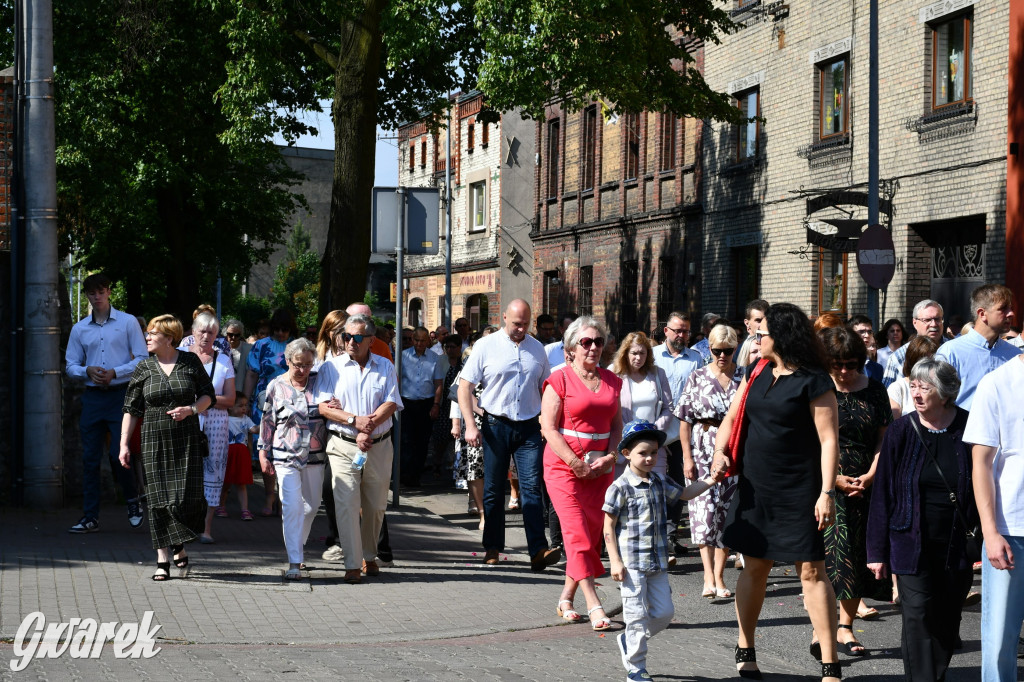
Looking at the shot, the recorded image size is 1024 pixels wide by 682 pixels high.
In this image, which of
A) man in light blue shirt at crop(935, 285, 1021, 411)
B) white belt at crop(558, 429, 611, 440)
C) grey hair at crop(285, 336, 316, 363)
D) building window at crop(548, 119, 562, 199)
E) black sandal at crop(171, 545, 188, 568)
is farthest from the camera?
building window at crop(548, 119, 562, 199)

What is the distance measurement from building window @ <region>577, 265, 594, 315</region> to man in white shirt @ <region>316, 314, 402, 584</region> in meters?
23.7

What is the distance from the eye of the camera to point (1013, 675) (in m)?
5.33

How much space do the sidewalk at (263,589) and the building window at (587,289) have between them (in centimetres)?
2168

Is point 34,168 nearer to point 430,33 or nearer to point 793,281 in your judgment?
point 430,33

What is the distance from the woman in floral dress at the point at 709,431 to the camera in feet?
30.2

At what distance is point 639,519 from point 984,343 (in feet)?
10.9

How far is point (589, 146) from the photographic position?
110 ft

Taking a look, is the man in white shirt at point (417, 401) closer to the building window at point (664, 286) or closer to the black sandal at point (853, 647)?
the black sandal at point (853, 647)

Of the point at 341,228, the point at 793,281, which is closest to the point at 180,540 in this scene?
the point at 341,228

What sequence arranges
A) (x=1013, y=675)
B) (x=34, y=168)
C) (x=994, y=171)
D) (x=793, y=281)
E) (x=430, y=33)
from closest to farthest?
(x=1013, y=675)
(x=34, y=168)
(x=430, y=33)
(x=994, y=171)
(x=793, y=281)

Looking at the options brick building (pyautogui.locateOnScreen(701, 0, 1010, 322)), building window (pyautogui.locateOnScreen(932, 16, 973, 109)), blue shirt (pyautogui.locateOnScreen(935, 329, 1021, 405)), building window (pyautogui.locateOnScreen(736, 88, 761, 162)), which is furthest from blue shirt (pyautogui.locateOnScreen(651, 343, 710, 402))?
building window (pyautogui.locateOnScreen(736, 88, 761, 162))

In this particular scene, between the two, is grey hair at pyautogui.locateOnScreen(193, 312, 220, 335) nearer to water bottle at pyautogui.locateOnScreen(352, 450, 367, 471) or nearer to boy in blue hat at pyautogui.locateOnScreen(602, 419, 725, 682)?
water bottle at pyautogui.locateOnScreen(352, 450, 367, 471)

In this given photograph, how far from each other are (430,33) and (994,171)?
25.6 ft

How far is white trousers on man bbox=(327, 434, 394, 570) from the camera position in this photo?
9.41 meters
